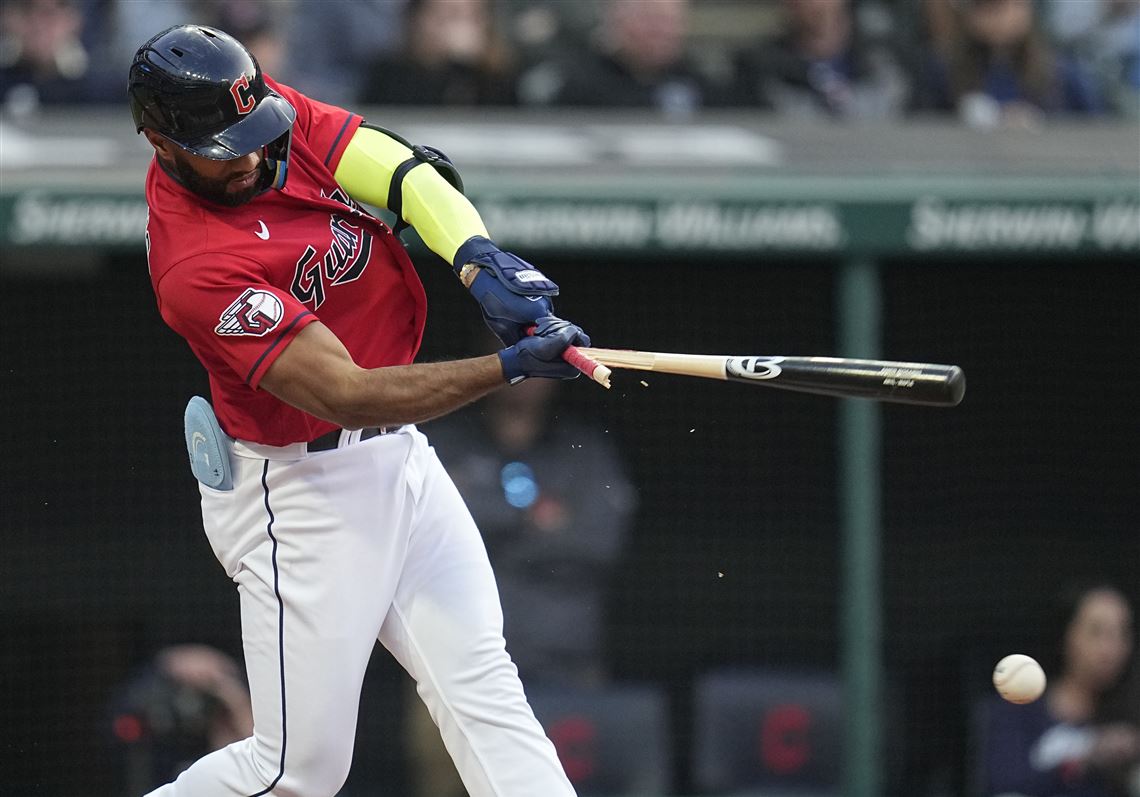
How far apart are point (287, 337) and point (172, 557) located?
8.47 ft

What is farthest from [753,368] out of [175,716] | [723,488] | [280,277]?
[175,716]

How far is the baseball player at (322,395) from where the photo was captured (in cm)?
268

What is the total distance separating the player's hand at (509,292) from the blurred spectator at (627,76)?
9.10 feet

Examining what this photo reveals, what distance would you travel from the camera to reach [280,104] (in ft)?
9.15

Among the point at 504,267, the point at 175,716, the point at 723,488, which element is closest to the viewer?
the point at 504,267

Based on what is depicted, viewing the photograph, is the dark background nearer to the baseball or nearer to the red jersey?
the baseball

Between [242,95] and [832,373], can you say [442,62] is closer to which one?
[242,95]

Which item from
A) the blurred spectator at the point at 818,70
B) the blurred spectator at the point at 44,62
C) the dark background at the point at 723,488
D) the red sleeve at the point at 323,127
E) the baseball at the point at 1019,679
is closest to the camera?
the red sleeve at the point at 323,127

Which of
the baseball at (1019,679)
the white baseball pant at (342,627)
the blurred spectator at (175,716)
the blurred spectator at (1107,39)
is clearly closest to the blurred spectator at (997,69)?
the blurred spectator at (1107,39)

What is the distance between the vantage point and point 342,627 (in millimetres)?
2871

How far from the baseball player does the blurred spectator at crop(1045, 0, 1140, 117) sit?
3.64 meters

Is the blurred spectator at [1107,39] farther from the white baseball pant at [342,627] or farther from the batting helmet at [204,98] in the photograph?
the batting helmet at [204,98]

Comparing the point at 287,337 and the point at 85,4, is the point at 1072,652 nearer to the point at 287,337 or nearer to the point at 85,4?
the point at 287,337

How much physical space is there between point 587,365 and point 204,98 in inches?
29.5
